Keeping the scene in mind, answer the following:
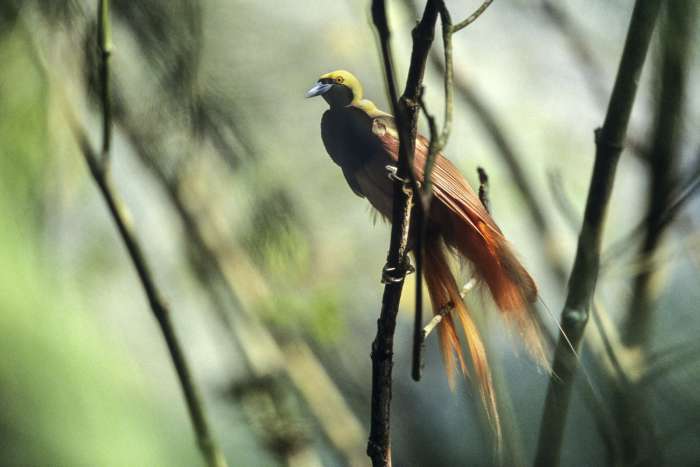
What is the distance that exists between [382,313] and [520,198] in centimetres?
63

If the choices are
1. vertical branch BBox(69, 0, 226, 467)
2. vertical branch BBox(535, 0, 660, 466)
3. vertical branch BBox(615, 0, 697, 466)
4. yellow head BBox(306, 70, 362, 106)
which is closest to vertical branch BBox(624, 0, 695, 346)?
vertical branch BBox(615, 0, 697, 466)

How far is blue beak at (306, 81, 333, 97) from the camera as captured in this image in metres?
0.71

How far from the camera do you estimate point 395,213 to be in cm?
54

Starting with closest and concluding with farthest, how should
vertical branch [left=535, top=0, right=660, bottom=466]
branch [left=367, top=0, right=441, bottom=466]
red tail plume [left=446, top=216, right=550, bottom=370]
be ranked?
1. branch [left=367, top=0, right=441, bottom=466]
2. vertical branch [left=535, top=0, right=660, bottom=466]
3. red tail plume [left=446, top=216, right=550, bottom=370]

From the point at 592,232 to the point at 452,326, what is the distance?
19cm

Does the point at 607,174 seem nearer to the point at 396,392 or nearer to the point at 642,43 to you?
the point at 642,43

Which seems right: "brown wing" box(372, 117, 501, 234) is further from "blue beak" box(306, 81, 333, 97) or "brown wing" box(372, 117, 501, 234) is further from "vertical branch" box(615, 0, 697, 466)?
"vertical branch" box(615, 0, 697, 466)

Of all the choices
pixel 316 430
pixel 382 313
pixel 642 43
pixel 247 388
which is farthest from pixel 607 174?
pixel 316 430

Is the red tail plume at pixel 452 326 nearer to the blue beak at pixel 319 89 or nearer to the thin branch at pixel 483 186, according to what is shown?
the thin branch at pixel 483 186

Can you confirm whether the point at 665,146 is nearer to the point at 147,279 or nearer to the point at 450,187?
the point at 450,187

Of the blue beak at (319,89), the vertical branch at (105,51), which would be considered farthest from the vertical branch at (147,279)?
the blue beak at (319,89)

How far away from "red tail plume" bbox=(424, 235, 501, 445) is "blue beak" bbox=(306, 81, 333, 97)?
0.20 meters

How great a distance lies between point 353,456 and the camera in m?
1.12

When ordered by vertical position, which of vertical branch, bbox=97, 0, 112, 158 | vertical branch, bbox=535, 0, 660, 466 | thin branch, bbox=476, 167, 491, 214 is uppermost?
vertical branch, bbox=97, 0, 112, 158
